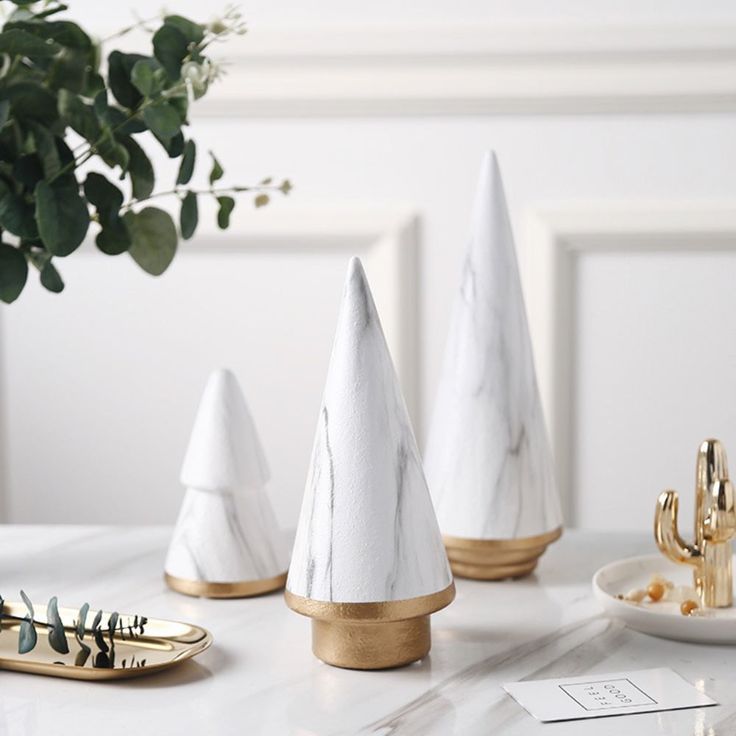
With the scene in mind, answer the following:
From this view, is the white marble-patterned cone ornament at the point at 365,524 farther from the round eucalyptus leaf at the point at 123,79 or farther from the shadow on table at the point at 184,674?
the round eucalyptus leaf at the point at 123,79

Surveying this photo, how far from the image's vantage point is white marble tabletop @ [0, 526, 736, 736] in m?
0.55

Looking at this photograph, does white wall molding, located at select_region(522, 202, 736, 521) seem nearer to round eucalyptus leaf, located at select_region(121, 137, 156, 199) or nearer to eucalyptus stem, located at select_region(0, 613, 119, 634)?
round eucalyptus leaf, located at select_region(121, 137, 156, 199)

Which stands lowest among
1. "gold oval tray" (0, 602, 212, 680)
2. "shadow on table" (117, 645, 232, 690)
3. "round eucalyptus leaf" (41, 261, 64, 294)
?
"shadow on table" (117, 645, 232, 690)

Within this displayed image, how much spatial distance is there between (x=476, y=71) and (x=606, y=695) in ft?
2.60

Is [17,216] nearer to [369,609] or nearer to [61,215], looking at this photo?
[61,215]

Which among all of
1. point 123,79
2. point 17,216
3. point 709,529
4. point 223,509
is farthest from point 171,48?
point 709,529

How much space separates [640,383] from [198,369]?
1.62ft

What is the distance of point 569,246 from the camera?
1.23m

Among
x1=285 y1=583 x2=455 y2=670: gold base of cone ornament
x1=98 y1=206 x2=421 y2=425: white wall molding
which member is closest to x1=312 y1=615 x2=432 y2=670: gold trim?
x1=285 y1=583 x2=455 y2=670: gold base of cone ornament

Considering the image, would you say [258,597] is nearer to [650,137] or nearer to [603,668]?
[603,668]

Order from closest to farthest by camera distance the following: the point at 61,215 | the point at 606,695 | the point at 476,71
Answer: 1. the point at 606,695
2. the point at 61,215
3. the point at 476,71

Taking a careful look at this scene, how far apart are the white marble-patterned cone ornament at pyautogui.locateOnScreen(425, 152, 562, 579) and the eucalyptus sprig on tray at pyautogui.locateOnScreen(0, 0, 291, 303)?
18cm

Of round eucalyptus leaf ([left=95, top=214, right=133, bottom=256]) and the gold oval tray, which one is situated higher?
round eucalyptus leaf ([left=95, top=214, right=133, bottom=256])

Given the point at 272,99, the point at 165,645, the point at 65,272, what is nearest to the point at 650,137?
the point at 272,99
